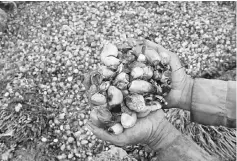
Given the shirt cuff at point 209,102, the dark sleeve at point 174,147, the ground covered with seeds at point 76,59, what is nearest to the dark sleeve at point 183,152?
the dark sleeve at point 174,147

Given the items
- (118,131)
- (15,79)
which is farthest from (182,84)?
(15,79)

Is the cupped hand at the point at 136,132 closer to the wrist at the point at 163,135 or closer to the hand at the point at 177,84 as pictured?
the wrist at the point at 163,135

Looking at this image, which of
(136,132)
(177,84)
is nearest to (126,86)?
(136,132)

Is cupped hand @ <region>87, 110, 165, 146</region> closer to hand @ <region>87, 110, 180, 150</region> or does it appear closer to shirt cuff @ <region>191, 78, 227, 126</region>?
hand @ <region>87, 110, 180, 150</region>

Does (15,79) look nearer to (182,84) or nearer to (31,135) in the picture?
(31,135)

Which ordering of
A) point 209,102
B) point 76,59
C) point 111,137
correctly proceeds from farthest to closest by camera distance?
1. point 76,59
2. point 209,102
3. point 111,137

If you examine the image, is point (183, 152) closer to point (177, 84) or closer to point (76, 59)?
point (177, 84)
